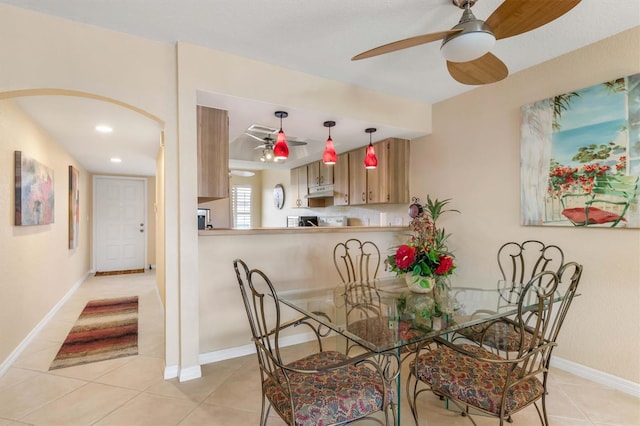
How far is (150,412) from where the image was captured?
188cm

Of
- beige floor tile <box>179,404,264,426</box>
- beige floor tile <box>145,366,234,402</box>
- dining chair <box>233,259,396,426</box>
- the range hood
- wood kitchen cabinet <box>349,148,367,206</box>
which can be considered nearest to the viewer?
dining chair <box>233,259,396,426</box>

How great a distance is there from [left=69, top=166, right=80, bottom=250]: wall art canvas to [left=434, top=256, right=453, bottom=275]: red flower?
5056 mm

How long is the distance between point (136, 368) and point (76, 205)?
3.74 m

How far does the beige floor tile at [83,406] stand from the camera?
1.81m

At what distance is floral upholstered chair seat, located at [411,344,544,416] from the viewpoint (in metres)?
1.35

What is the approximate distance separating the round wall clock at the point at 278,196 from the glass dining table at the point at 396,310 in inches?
177

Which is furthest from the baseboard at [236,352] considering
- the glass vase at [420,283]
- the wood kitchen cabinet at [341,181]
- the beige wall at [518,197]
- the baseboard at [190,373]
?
the wood kitchen cabinet at [341,181]

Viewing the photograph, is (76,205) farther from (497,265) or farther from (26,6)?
(497,265)

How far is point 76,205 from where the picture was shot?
16.2ft

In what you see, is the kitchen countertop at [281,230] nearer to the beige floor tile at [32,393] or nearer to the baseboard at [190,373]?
the baseboard at [190,373]

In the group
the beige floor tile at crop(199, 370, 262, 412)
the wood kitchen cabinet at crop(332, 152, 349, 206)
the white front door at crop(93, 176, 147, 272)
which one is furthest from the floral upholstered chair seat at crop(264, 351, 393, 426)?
the white front door at crop(93, 176, 147, 272)

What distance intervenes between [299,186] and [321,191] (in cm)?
79

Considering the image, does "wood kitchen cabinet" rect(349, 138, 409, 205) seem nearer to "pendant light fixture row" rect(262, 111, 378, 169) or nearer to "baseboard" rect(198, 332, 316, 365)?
"pendant light fixture row" rect(262, 111, 378, 169)

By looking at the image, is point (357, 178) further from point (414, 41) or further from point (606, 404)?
point (606, 404)
